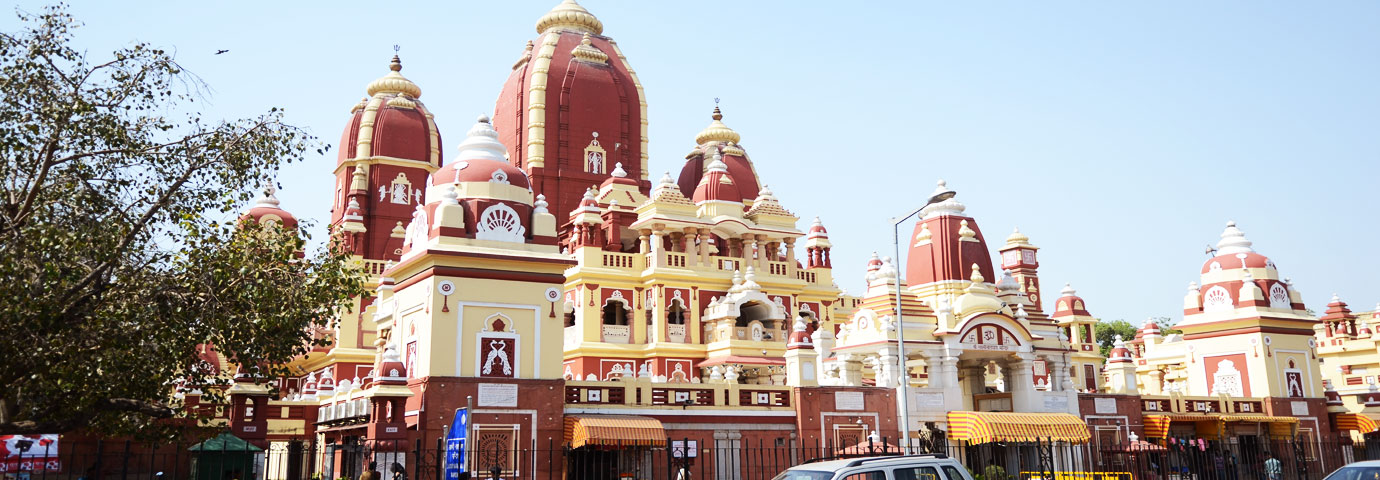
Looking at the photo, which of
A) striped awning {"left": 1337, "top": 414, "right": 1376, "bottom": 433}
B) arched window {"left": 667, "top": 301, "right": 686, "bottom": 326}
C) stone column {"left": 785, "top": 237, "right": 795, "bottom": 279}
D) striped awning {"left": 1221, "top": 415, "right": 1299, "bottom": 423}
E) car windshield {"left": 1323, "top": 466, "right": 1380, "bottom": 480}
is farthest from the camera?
stone column {"left": 785, "top": 237, "right": 795, "bottom": 279}

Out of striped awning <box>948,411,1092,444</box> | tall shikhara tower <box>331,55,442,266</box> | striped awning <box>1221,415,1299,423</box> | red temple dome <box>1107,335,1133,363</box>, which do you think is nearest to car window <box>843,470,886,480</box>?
striped awning <box>948,411,1092,444</box>

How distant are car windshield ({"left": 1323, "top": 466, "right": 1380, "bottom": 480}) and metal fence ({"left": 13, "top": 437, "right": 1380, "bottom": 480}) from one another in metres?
4.09

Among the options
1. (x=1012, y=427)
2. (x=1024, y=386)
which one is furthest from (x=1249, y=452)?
(x=1012, y=427)

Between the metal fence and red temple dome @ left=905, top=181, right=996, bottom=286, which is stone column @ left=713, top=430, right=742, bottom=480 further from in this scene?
red temple dome @ left=905, top=181, right=996, bottom=286

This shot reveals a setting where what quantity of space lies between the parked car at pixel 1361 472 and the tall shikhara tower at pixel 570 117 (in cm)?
2866

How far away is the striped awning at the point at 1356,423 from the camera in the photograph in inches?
1387

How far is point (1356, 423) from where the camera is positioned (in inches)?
1395

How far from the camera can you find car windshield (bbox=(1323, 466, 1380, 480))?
14.9 metres

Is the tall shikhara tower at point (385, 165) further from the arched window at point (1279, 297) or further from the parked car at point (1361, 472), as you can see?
the parked car at point (1361, 472)

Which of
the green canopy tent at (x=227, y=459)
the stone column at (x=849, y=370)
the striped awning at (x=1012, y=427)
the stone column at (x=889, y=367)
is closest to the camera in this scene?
the green canopy tent at (x=227, y=459)

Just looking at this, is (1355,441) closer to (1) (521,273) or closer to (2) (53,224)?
(1) (521,273)

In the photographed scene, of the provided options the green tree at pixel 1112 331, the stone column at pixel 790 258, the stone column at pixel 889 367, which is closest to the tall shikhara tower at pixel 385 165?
the stone column at pixel 790 258

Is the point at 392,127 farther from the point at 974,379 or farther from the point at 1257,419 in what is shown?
the point at 1257,419

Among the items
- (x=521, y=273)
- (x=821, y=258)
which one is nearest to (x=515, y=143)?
(x=821, y=258)
